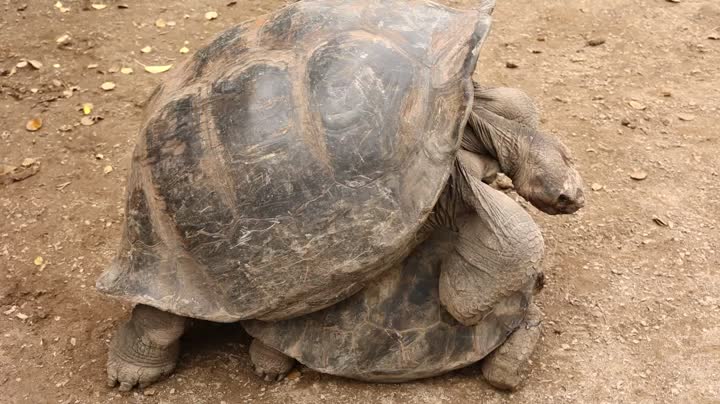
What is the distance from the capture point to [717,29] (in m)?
5.97

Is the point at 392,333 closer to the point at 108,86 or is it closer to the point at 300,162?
the point at 300,162

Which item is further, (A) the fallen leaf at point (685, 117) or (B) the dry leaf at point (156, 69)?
(B) the dry leaf at point (156, 69)

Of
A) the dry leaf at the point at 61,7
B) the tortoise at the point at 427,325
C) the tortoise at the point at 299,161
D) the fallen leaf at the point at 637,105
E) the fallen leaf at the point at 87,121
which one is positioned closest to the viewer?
the tortoise at the point at 299,161

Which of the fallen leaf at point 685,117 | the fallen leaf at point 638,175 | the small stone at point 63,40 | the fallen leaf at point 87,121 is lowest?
the fallen leaf at point 87,121

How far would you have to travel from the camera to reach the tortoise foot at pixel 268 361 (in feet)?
→ 11.5

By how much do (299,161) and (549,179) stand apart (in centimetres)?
120

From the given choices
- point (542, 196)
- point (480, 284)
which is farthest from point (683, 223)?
point (480, 284)

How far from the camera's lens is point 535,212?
4.50 meters

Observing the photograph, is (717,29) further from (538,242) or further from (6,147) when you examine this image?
(6,147)

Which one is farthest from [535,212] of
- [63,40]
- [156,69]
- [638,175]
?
[63,40]

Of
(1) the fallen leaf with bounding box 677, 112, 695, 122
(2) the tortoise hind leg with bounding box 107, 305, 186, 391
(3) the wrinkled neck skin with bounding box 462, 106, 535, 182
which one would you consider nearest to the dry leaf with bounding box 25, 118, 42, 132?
(2) the tortoise hind leg with bounding box 107, 305, 186, 391

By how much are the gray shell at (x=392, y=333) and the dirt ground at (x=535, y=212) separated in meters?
0.15

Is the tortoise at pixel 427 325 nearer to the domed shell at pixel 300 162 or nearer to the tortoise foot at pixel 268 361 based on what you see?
the tortoise foot at pixel 268 361

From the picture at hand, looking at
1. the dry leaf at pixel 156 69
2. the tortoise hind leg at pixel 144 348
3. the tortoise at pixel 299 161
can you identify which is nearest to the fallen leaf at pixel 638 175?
the tortoise at pixel 299 161
